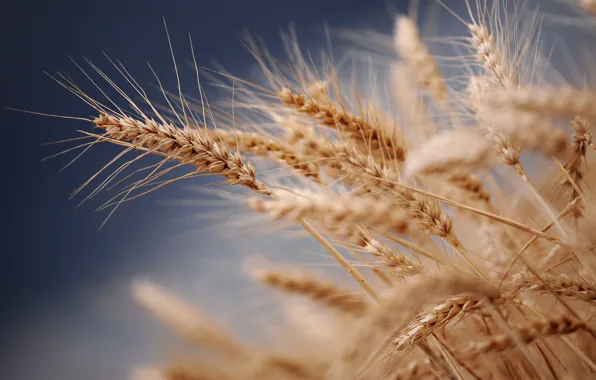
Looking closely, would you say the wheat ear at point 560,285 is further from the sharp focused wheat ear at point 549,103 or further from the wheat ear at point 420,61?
the wheat ear at point 420,61

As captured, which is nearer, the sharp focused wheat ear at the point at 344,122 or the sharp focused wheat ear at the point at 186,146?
the sharp focused wheat ear at the point at 186,146


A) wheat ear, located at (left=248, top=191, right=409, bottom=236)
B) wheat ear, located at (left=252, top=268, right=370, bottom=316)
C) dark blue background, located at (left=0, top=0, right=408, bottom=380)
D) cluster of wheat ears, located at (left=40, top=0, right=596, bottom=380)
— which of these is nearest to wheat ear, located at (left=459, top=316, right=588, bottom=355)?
cluster of wheat ears, located at (left=40, top=0, right=596, bottom=380)

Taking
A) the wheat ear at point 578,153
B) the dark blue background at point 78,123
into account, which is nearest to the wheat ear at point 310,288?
the wheat ear at point 578,153

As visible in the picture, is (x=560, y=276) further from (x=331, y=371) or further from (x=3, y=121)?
(x=3, y=121)

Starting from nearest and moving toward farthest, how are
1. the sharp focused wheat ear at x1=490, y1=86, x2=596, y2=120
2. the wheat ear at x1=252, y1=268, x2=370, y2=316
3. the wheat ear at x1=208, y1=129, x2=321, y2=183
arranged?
the sharp focused wheat ear at x1=490, y1=86, x2=596, y2=120 → the wheat ear at x1=208, y1=129, x2=321, y2=183 → the wheat ear at x1=252, y1=268, x2=370, y2=316

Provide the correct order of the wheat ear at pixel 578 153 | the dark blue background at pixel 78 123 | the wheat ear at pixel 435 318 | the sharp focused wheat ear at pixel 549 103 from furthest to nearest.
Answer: the dark blue background at pixel 78 123, the wheat ear at pixel 578 153, the wheat ear at pixel 435 318, the sharp focused wheat ear at pixel 549 103

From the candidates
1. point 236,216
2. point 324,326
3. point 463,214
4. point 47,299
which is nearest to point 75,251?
point 47,299

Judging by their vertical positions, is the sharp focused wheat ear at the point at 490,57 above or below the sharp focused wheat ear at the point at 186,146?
above

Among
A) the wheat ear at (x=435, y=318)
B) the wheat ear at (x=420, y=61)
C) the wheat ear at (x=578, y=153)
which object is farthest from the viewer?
the wheat ear at (x=420, y=61)

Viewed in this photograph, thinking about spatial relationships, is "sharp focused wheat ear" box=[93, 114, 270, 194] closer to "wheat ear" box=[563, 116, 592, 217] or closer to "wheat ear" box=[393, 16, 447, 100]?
"wheat ear" box=[563, 116, 592, 217]
